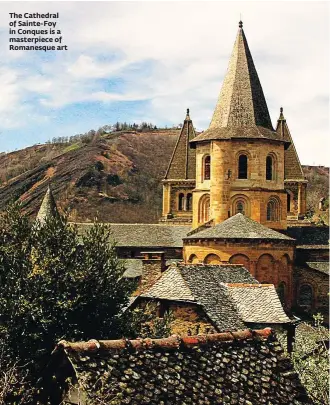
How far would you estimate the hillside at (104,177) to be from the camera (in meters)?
129

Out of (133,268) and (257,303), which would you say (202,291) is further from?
(133,268)

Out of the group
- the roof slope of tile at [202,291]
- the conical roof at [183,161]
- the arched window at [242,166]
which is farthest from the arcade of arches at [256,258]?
the conical roof at [183,161]

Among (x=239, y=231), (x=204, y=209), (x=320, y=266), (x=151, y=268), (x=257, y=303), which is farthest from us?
(x=204, y=209)

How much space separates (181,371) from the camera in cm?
1326

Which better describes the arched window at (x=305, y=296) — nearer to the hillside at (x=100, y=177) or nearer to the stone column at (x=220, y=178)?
the stone column at (x=220, y=178)

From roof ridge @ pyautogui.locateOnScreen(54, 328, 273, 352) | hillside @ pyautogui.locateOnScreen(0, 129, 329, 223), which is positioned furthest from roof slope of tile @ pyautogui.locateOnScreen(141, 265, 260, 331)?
hillside @ pyautogui.locateOnScreen(0, 129, 329, 223)

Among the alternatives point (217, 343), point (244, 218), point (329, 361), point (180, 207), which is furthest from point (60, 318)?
point (180, 207)

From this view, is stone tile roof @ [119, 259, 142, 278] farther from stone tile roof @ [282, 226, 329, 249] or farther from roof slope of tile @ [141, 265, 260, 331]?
roof slope of tile @ [141, 265, 260, 331]

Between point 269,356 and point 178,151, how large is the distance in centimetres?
5136

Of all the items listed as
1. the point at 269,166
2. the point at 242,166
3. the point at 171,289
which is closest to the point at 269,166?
the point at 269,166

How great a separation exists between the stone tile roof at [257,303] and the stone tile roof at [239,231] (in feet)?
46.8

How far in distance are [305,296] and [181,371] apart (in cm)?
3633

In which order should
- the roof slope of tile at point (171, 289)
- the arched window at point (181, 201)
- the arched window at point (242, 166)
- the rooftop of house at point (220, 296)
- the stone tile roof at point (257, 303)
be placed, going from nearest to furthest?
the rooftop of house at point (220, 296)
the roof slope of tile at point (171, 289)
the stone tile roof at point (257, 303)
the arched window at point (242, 166)
the arched window at point (181, 201)

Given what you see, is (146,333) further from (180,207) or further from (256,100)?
(180,207)
